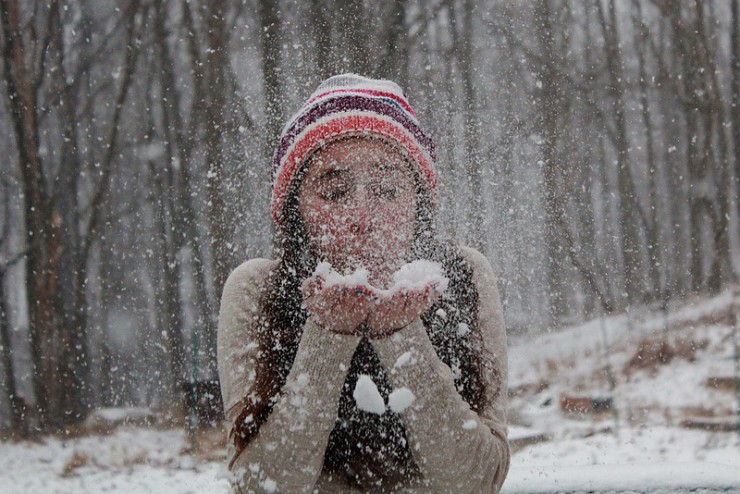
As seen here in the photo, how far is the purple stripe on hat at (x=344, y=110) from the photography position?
738 millimetres

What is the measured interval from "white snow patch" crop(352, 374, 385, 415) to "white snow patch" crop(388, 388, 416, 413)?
0.02 meters

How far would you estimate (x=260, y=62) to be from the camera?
2.12m

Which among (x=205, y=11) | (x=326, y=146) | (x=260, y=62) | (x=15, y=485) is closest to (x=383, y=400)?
(x=326, y=146)

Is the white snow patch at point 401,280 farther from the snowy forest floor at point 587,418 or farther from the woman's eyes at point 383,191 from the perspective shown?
the snowy forest floor at point 587,418

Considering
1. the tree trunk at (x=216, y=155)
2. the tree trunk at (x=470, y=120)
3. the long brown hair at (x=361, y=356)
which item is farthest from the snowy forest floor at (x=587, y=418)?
the long brown hair at (x=361, y=356)

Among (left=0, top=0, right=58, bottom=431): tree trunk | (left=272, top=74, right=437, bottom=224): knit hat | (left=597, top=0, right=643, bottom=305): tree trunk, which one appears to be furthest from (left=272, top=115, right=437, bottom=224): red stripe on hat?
(left=597, top=0, right=643, bottom=305): tree trunk

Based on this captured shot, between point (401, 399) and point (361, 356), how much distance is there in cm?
10

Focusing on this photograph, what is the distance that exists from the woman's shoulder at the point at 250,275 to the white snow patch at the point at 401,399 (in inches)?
8.8

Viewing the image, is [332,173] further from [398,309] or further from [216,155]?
[216,155]

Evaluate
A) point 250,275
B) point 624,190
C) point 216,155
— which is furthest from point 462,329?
point 624,190

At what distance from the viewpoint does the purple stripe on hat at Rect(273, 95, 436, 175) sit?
0.74m

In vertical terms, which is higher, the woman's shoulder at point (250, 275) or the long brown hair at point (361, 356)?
the woman's shoulder at point (250, 275)

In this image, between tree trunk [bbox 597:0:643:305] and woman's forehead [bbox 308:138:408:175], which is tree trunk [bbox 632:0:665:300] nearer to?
tree trunk [bbox 597:0:643:305]

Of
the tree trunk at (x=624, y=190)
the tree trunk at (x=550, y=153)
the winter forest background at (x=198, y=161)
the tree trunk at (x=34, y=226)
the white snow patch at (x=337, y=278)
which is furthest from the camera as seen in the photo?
the tree trunk at (x=624, y=190)
